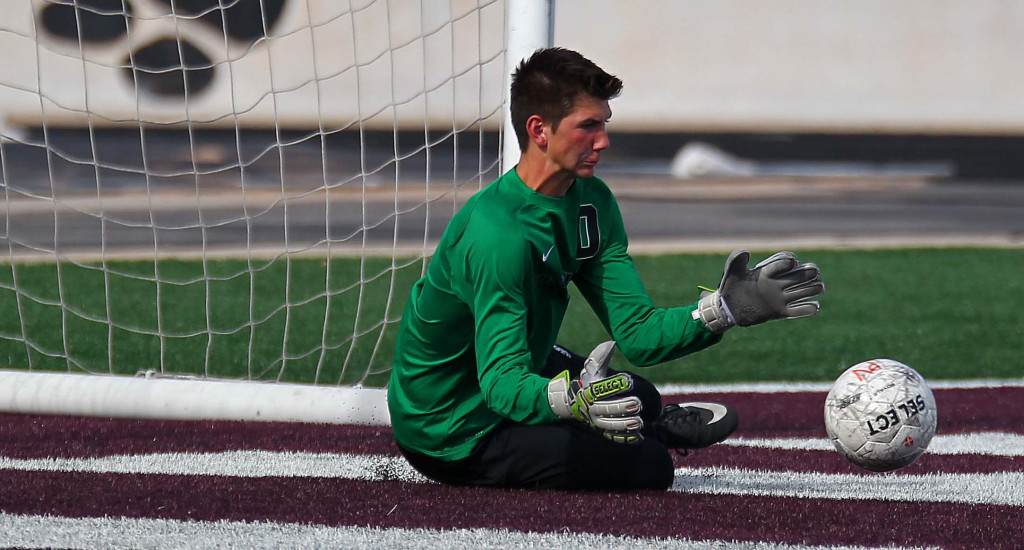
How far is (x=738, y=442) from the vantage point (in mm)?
4746

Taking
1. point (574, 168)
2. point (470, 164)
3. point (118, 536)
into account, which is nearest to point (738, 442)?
point (574, 168)

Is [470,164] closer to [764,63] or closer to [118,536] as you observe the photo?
[764,63]

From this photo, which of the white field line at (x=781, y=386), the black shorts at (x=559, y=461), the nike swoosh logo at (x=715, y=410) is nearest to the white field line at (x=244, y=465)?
the black shorts at (x=559, y=461)

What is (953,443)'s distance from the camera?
189 inches

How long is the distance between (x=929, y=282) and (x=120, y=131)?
812 inches

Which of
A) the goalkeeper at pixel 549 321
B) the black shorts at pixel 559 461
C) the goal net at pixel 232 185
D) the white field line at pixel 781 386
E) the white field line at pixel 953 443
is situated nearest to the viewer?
the goalkeeper at pixel 549 321

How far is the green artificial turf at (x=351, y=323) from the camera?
6.19 metres

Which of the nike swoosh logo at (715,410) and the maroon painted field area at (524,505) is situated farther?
the nike swoosh logo at (715,410)

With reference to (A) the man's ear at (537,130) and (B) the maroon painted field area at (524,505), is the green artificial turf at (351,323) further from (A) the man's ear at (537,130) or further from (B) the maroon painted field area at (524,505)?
(A) the man's ear at (537,130)

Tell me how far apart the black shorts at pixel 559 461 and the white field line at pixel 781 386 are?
219cm

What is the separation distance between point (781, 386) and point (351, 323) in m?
2.69

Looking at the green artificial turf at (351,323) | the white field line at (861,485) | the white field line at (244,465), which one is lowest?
the green artificial turf at (351,323)

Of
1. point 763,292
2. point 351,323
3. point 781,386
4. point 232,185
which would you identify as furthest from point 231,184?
point 763,292

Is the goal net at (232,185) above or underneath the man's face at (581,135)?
underneath
